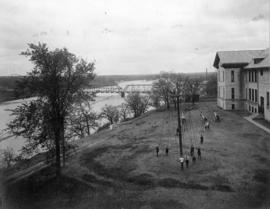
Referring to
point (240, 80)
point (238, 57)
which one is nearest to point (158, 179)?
point (240, 80)

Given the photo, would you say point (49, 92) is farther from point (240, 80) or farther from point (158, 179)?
point (240, 80)

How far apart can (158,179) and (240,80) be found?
33.8 metres

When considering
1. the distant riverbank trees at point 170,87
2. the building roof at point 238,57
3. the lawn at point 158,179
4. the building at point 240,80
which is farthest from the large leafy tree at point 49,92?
the distant riverbank trees at point 170,87

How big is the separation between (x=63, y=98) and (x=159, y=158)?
982cm

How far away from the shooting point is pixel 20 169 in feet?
84.1

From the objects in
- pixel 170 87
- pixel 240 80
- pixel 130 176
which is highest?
pixel 240 80

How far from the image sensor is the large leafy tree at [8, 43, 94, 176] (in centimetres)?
1827

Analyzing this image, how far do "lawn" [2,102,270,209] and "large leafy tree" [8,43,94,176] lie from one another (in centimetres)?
286

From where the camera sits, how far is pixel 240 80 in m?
46.0

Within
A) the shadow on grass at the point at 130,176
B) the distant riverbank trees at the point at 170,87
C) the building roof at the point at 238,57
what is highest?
the building roof at the point at 238,57

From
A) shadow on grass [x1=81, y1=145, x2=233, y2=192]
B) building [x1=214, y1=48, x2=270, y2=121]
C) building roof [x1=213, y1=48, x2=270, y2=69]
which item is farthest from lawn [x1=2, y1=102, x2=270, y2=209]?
building roof [x1=213, y1=48, x2=270, y2=69]

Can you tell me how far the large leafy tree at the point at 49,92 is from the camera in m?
18.3

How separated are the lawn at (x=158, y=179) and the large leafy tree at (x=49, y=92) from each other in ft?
9.38

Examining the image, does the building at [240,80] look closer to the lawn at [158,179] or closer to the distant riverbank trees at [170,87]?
the distant riverbank trees at [170,87]
